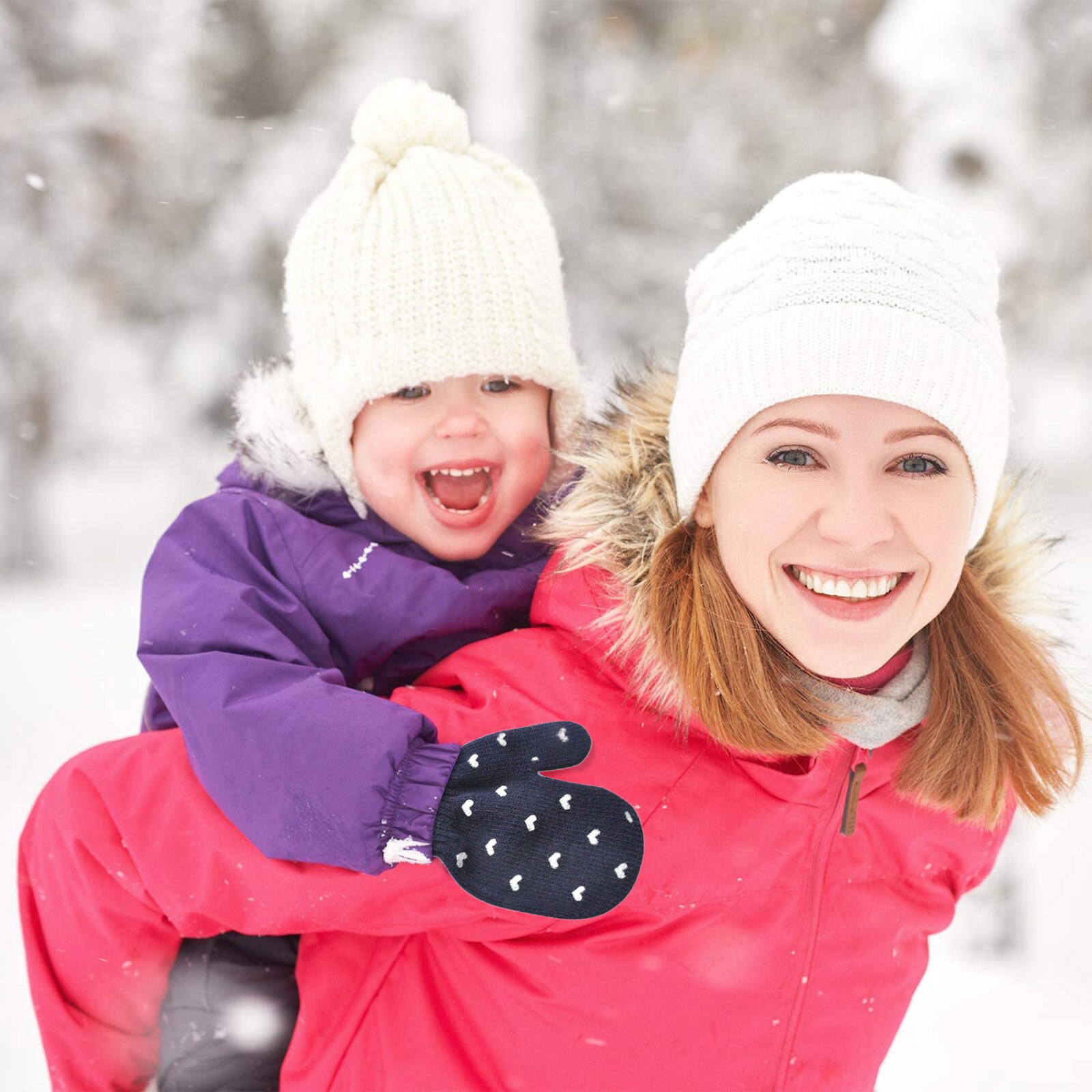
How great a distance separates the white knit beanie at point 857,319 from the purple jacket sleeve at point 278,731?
2.29 feet

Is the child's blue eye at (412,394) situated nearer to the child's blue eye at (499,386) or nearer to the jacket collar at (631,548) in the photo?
the child's blue eye at (499,386)

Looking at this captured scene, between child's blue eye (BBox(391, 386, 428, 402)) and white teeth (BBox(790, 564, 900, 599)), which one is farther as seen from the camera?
child's blue eye (BBox(391, 386, 428, 402))

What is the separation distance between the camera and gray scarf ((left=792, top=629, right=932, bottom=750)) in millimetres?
1880

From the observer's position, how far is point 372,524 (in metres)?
2.43

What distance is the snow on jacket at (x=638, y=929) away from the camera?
1.88 m

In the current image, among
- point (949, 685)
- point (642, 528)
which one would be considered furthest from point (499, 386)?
point (949, 685)

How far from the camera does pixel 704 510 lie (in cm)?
196

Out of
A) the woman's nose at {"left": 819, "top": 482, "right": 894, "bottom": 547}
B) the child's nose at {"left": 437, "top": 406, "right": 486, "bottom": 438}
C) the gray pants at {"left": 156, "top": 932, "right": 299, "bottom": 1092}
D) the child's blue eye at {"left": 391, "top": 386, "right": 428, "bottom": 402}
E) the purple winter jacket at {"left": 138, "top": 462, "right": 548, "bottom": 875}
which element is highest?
the child's blue eye at {"left": 391, "top": 386, "right": 428, "bottom": 402}

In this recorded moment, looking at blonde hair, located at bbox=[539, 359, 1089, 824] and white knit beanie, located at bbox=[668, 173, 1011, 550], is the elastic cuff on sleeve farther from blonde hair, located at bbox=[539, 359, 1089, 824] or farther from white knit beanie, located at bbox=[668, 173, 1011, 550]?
white knit beanie, located at bbox=[668, 173, 1011, 550]

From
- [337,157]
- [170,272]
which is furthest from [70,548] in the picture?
[337,157]

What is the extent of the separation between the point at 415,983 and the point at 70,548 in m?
9.51

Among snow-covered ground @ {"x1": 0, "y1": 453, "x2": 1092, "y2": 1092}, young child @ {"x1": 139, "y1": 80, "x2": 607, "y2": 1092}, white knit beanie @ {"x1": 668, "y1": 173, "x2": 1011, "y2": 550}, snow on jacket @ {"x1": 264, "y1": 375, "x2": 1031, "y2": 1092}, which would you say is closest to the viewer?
white knit beanie @ {"x1": 668, "y1": 173, "x2": 1011, "y2": 550}

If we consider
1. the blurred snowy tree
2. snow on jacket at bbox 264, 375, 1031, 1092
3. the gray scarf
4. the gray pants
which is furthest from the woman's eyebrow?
the blurred snowy tree

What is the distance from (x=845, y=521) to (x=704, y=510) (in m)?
0.32
